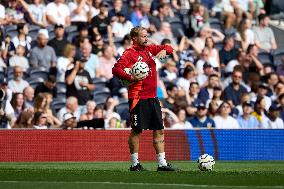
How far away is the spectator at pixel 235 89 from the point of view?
968 inches

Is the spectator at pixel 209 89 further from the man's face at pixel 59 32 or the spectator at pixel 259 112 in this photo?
the man's face at pixel 59 32

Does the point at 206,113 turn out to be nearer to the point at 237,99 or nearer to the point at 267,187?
the point at 237,99

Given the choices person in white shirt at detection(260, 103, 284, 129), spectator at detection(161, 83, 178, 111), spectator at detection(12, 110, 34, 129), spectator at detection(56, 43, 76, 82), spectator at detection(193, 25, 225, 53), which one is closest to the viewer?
spectator at detection(12, 110, 34, 129)

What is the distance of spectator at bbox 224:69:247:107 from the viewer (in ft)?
80.6

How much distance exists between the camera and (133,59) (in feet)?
50.3

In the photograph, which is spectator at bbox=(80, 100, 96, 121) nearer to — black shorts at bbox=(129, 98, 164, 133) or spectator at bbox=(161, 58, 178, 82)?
spectator at bbox=(161, 58, 178, 82)

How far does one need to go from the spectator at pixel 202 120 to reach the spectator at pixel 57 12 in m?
4.58

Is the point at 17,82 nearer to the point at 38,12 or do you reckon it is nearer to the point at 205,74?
the point at 38,12

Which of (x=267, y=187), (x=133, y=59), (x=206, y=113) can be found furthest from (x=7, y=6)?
(x=267, y=187)

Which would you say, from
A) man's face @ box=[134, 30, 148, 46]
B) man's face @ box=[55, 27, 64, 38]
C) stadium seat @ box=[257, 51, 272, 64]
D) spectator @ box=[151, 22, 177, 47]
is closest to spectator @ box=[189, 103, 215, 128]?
spectator @ box=[151, 22, 177, 47]

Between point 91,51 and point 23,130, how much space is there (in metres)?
5.49

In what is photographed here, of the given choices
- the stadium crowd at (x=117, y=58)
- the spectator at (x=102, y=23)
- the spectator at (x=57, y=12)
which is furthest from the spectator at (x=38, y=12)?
the spectator at (x=102, y=23)

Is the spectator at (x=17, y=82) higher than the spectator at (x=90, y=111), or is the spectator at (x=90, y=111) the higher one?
the spectator at (x=17, y=82)

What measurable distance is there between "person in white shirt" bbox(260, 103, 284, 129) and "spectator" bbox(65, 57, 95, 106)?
402 centimetres
